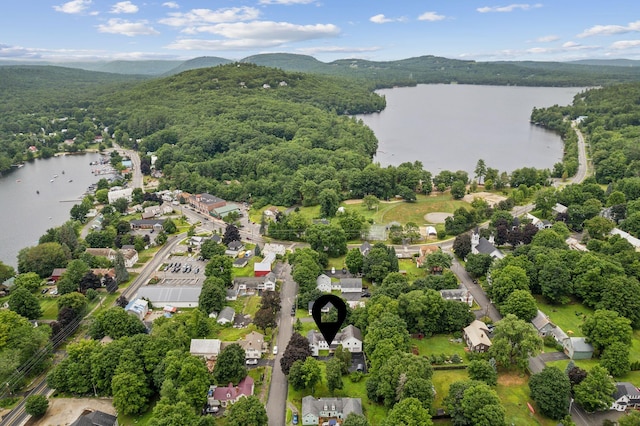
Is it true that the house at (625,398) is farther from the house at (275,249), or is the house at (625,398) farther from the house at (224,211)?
the house at (224,211)

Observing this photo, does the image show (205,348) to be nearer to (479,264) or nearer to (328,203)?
(479,264)

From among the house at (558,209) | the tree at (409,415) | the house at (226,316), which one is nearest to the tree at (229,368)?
the house at (226,316)

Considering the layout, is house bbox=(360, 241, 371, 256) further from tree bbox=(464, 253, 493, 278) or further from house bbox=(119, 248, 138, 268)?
house bbox=(119, 248, 138, 268)

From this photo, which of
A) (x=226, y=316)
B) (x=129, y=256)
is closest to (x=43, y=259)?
(x=129, y=256)

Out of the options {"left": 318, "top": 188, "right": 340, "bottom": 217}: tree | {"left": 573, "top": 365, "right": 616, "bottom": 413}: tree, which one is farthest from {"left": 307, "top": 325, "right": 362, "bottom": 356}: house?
{"left": 318, "top": 188, "right": 340, "bottom": 217}: tree

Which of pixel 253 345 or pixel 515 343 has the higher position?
pixel 515 343

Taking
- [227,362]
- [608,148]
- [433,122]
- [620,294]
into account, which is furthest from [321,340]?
[433,122]

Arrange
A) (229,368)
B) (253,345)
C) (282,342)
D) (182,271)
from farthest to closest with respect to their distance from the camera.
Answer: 1. (182,271)
2. (282,342)
3. (253,345)
4. (229,368)
